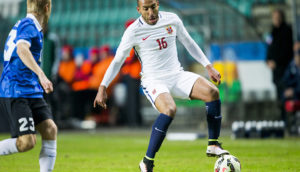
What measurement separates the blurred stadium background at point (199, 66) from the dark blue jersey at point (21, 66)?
7.94m

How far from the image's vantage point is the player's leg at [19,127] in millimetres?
5336

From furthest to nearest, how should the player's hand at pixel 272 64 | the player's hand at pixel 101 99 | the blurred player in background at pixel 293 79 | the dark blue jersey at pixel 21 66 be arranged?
1. the player's hand at pixel 272 64
2. the blurred player in background at pixel 293 79
3. the player's hand at pixel 101 99
4. the dark blue jersey at pixel 21 66

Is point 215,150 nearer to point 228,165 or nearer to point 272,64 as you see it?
point 228,165

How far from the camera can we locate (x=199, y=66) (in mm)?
15953

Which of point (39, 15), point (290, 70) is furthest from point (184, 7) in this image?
point (39, 15)

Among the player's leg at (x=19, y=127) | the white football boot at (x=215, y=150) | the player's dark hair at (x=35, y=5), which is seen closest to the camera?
the player's leg at (x=19, y=127)

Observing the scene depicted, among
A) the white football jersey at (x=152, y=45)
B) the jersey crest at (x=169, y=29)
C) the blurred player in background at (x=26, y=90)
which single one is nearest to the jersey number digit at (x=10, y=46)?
the blurred player in background at (x=26, y=90)

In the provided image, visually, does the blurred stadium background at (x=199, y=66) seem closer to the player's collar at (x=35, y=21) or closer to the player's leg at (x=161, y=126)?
the player's leg at (x=161, y=126)

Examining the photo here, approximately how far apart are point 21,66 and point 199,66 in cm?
1075

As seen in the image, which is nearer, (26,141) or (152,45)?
(26,141)

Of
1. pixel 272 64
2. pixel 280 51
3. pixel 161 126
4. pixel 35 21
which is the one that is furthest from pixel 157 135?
pixel 280 51

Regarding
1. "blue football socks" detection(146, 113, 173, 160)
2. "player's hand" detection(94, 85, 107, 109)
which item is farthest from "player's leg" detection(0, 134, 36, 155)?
"blue football socks" detection(146, 113, 173, 160)

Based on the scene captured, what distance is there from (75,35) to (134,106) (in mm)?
5556

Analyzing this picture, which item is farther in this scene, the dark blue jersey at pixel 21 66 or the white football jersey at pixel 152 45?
the white football jersey at pixel 152 45
